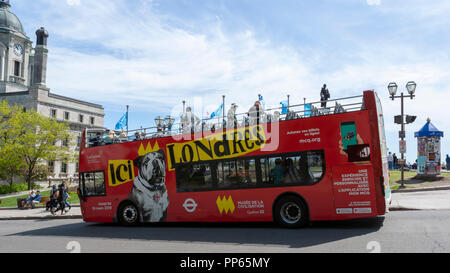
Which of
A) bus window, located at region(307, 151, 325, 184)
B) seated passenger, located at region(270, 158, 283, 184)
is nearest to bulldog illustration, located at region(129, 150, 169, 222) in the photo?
seated passenger, located at region(270, 158, 283, 184)

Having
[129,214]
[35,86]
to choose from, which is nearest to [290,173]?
[129,214]

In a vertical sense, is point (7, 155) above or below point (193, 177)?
above

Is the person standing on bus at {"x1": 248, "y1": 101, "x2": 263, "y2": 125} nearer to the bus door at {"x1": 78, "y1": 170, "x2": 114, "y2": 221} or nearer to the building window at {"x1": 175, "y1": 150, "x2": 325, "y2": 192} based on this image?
the building window at {"x1": 175, "y1": 150, "x2": 325, "y2": 192}

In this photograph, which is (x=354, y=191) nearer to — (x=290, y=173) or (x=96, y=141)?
(x=290, y=173)

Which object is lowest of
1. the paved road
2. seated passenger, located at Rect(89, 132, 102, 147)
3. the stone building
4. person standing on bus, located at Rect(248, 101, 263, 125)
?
the paved road

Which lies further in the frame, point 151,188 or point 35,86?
point 35,86

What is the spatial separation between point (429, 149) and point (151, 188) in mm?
18519

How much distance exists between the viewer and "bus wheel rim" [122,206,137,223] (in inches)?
566

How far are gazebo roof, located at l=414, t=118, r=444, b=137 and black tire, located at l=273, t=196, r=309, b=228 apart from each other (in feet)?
56.0

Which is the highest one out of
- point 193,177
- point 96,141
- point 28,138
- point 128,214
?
point 28,138

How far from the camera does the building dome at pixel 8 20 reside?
266 ft

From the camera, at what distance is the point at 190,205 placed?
42.3 ft
